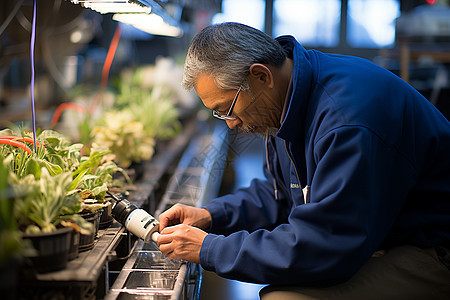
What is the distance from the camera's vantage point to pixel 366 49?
8828 mm

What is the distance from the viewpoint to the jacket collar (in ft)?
4.55

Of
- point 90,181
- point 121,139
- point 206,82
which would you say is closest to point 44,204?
point 90,181

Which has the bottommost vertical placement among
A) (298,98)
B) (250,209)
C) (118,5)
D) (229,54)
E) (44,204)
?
(250,209)

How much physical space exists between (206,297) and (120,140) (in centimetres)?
90

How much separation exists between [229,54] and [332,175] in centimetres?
50

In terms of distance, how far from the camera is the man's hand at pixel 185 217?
1572 millimetres

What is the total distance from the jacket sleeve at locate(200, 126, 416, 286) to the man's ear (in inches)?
11.3

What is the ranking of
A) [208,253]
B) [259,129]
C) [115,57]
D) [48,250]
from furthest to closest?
1. [115,57]
2. [259,129]
3. [208,253]
4. [48,250]

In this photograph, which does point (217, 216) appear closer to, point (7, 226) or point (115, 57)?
point (7, 226)

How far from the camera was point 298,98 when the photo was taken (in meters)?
1.39

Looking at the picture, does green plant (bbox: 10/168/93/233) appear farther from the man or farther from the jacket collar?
the jacket collar

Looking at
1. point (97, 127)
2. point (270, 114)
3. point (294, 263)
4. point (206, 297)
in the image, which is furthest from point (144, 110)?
point (294, 263)

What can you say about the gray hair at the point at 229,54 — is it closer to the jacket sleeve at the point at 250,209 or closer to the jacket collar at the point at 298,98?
the jacket collar at the point at 298,98

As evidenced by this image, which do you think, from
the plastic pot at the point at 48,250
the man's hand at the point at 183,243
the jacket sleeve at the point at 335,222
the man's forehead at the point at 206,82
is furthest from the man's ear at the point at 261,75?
the plastic pot at the point at 48,250
